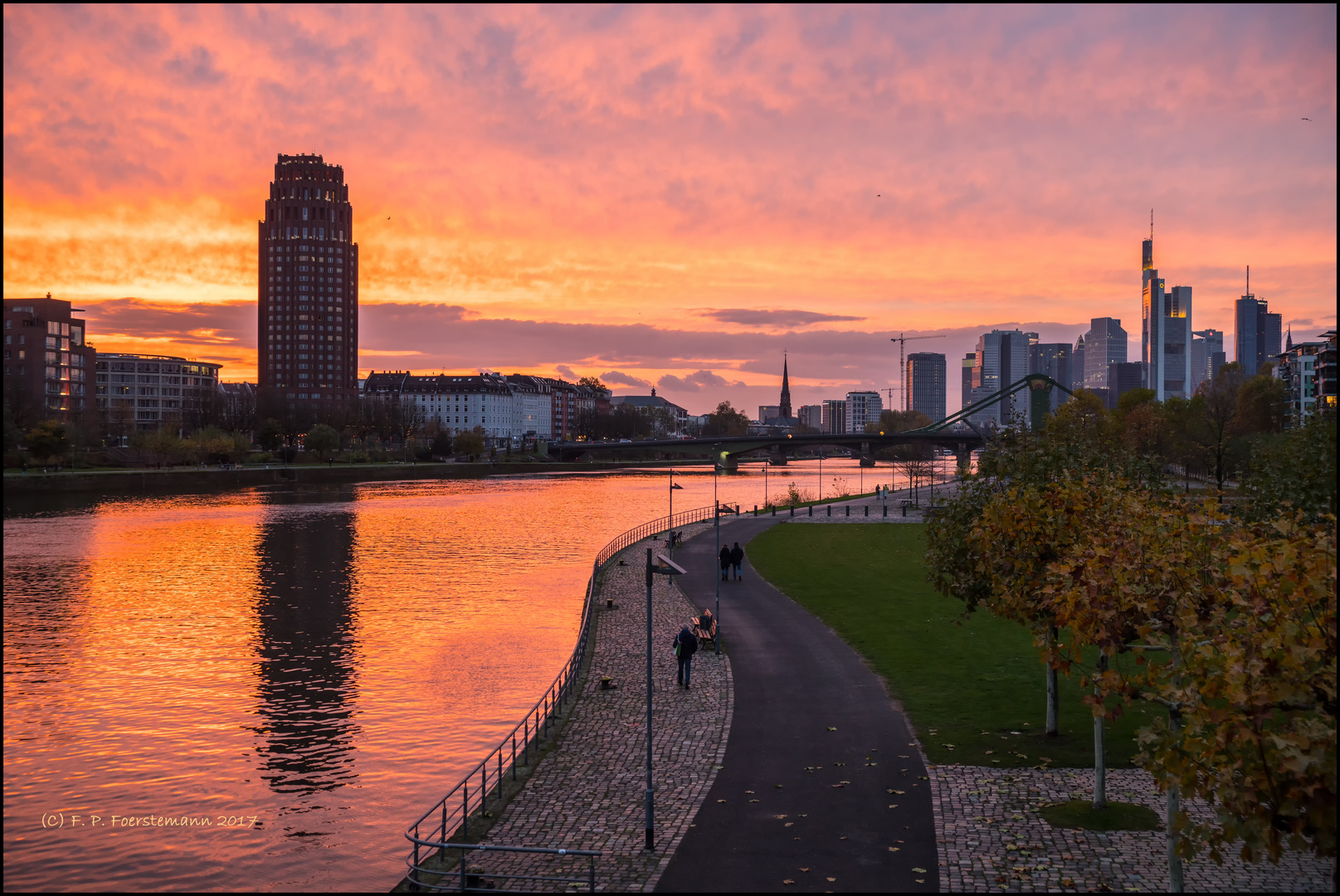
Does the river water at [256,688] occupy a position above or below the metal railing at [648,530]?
below

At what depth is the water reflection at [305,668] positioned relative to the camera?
838 inches

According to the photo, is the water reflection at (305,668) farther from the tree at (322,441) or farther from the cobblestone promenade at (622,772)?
the tree at (322,441)

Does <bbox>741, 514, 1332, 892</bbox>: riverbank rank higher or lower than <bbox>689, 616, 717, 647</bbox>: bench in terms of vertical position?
lower

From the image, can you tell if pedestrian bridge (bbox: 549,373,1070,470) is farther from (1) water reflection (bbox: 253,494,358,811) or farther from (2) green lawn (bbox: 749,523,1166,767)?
(2) green lawn (bbox: 749,523,1166,767)

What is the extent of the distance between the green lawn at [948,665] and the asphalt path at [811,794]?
899mm

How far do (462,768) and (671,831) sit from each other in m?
7.48

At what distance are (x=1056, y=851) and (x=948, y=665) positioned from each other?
11.8 metres

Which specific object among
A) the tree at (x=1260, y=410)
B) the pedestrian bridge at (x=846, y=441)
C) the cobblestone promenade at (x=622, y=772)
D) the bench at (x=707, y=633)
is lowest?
the cobblestone promenade at (x=622, y=772)

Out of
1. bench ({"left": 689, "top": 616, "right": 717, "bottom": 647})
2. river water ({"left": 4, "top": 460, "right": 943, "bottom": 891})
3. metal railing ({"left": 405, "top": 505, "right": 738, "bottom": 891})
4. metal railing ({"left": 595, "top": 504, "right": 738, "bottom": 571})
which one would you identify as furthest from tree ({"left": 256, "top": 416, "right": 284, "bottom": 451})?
bench ({"left": 689, "top": 616, "right": 717, "bottom": 647})

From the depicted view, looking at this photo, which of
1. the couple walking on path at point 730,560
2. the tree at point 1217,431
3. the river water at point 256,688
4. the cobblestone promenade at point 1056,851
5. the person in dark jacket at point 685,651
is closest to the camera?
the cobblestone promenade at point 1056,851

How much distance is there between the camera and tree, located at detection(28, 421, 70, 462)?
3036 inches

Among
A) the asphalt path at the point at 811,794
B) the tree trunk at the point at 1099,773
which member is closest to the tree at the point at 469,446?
the asphalt path at the point at 811,794

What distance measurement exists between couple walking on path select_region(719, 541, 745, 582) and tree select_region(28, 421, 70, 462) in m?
61.6

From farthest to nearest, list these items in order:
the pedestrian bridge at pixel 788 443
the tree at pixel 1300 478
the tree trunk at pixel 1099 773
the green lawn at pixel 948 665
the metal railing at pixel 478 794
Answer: the pedestrian bridge at pixel 788 443 < the tree at pixel 1300 478 < the green lawn at pixel 948 665 < the tree trunk at pixel 1099 773 < the metal railing at pixel 478 794
